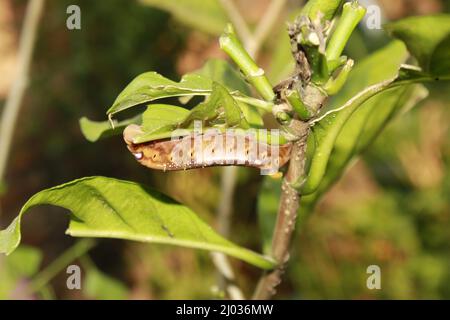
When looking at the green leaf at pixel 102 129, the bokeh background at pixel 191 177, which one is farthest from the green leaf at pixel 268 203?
the bokeh background at pixel 191 177

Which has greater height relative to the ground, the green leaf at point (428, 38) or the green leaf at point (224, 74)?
the green leaf at point (224, 74)

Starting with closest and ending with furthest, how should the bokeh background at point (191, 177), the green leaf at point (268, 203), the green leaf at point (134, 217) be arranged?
the green leaf at point (134, 217) → the green leaf at point (268, 203) → the bokeh background at point (191, 177)

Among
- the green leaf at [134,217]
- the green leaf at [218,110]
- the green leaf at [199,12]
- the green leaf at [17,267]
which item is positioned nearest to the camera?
the green leaf at [218,110]

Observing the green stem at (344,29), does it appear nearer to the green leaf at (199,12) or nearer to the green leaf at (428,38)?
the green leaf at (428,38)

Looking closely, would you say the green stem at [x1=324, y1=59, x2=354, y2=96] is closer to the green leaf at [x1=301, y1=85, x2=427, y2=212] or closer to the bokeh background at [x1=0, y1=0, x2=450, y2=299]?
the green leaf at [x1=301, y1=85, x2=427, y2=212]

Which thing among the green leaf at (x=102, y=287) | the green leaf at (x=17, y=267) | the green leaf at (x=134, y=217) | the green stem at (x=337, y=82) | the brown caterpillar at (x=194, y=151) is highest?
the green stem at (x=337, y=82)

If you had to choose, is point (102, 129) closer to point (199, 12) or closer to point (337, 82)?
point (337, 82)
